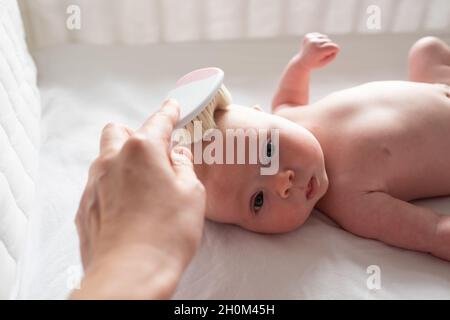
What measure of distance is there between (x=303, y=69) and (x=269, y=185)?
1.13ft

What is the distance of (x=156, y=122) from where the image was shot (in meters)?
0.65

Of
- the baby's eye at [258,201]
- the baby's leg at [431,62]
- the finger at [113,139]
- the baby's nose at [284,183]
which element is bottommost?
the baby's eye at [258,201]

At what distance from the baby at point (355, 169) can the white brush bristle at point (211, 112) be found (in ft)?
0.04

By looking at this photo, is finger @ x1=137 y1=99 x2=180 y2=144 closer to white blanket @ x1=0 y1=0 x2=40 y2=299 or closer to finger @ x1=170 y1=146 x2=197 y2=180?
finger @ x1=170 y1=146 x2=197 y2=180

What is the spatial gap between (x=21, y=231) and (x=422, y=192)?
67 cm

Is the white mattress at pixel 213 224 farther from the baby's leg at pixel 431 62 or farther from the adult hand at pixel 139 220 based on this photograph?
the adult hand at pixel 139 220

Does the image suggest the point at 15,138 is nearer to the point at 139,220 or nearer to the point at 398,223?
the point at 139,220

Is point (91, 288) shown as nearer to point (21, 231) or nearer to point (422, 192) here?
point (21, 231)

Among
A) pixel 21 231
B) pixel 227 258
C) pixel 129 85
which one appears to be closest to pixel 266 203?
pixel 227 258

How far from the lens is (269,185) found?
2.80 ft

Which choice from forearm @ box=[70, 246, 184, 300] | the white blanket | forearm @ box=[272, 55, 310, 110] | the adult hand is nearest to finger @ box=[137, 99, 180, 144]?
the adult hand

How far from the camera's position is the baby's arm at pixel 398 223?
842mm

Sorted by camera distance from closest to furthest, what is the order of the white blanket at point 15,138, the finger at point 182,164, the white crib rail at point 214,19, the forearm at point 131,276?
the forearm at point 131,276
the finger at point 182,164
the white blanket at point 15,138
the white crib rail at point 214,19

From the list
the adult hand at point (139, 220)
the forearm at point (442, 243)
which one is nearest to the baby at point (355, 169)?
the forearm at point (442, 243)
